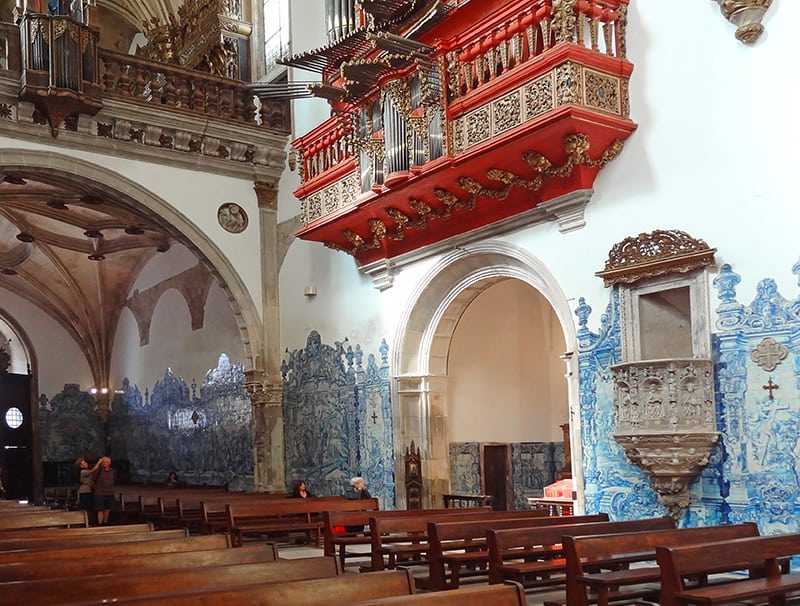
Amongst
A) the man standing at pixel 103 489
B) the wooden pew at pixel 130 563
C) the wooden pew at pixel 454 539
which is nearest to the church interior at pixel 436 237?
the wooden pew at pixel 454 539

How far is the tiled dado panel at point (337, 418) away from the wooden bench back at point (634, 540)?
638 centimetres

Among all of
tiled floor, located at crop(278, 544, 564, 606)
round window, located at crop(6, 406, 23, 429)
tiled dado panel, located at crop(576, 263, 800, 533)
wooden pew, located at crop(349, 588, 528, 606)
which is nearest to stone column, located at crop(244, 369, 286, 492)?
tiled floor, located at crop(278, 544, 564, 606)

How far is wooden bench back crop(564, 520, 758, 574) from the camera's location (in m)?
6.33

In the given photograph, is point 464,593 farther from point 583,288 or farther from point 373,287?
point 373,287

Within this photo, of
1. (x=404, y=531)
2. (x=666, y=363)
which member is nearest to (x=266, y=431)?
(x=404, y=531)

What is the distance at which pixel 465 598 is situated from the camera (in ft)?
13.4

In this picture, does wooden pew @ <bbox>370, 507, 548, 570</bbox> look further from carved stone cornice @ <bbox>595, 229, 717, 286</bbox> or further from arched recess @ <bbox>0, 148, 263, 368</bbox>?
arched recess @ <bbox>0, 148, 263, 368</bbox>

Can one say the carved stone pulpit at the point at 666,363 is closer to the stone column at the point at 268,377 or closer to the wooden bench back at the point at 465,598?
the wooden bench back at the point at 465,598

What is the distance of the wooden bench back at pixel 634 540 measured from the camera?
6328mm

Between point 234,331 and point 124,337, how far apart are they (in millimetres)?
6015

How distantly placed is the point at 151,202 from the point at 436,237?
5072 millimetres

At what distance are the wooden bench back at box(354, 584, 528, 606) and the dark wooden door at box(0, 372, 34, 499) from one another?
20.3 m

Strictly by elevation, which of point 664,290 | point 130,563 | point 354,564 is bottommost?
point 354,564

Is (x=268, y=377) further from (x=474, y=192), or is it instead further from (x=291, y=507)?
(x=474, y=192)
